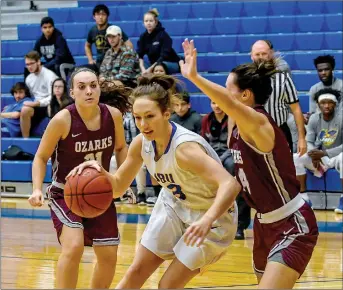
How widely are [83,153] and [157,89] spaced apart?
98 centimetres

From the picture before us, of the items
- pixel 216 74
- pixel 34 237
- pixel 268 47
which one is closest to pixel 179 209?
pixel 268 47

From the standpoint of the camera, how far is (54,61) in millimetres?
11930

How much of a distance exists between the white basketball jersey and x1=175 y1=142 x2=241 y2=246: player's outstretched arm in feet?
0.14

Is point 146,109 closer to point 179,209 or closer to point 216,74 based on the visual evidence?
point 179,209

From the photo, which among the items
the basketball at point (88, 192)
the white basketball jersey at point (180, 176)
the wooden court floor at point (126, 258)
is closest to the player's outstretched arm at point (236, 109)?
the white basketball jersey at point (180, 176)

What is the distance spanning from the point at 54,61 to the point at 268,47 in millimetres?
5849

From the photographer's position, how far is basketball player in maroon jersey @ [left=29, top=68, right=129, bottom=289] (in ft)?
15.4

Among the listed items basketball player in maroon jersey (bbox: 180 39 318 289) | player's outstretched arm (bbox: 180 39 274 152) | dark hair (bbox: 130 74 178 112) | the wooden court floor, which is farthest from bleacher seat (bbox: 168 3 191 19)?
player's outstretched arm (bbox: 180 39 274 152)

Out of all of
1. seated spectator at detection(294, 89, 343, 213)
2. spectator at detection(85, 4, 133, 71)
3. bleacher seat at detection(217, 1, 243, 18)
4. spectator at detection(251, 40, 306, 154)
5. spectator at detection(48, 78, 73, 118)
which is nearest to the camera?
spectator at detection(251, 40, 306, 154)

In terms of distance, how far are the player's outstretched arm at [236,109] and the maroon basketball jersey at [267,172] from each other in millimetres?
59

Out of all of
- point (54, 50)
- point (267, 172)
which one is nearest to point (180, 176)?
point (267, 172)

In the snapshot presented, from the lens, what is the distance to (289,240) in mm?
3785

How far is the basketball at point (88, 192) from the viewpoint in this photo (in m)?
4.03

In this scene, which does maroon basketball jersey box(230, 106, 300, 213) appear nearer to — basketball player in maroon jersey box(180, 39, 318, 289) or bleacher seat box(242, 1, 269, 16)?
basketball player in maroon jersey box(180, 39, 318, 289)
